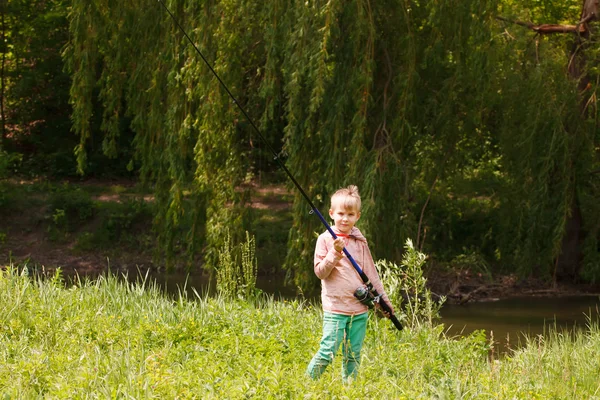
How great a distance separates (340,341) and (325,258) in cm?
44

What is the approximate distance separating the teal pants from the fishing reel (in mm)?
102

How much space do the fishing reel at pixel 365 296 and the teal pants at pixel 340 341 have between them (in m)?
0.10

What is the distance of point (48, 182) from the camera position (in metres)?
18.7

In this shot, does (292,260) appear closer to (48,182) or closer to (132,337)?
(132,337)

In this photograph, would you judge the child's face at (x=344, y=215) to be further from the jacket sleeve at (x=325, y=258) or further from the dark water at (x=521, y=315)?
the dark water at (x=521, y=315)

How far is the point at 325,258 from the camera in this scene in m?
4.85

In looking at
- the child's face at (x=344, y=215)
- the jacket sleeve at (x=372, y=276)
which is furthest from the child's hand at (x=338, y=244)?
the jacket sleeve at (x=372, y=276)

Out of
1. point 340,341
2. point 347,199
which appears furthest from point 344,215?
point 340,341

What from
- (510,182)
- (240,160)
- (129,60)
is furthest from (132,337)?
(510,182)

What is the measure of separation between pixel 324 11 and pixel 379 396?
16.4 ft

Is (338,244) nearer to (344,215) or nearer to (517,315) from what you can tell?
(344,215)

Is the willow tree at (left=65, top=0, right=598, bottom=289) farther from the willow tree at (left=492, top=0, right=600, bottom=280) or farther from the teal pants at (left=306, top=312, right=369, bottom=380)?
the teal pants at (left=306, top=312, right=369, bottom=380)

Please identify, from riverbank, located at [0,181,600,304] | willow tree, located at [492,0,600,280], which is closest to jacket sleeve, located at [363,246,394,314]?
willow tree, located at [492,0,600,280]

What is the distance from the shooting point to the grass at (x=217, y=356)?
14.4 ft
